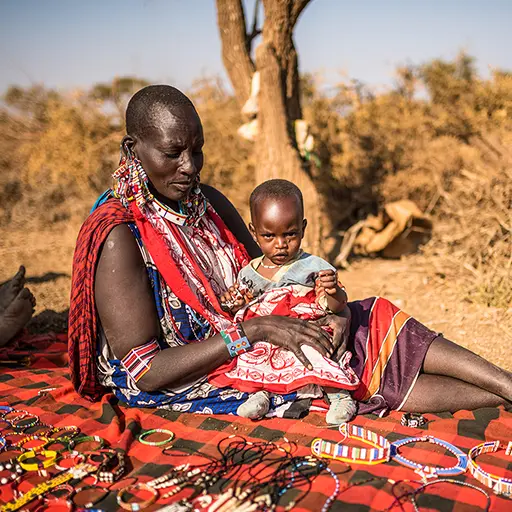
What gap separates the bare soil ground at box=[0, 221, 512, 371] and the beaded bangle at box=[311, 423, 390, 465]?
6.76ft

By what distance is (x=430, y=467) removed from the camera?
2244 millimetres

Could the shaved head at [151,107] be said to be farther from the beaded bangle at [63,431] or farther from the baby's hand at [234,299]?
the beaded bangle at [63,431]

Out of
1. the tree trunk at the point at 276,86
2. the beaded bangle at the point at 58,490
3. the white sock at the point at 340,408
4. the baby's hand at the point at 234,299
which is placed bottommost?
the beaded bangle at the point at 58,490

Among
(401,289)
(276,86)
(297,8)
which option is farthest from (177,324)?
Result: (297,8)

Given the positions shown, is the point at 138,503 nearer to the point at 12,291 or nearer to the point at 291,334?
the point at 291,334

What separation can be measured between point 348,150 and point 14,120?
793 cm

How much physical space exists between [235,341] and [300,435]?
51 centimetres

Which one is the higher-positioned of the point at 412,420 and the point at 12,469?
the point at 412,420

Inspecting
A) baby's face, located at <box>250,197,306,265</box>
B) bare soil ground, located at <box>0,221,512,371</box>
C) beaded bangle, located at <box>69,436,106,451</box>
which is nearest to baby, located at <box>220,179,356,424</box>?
baby's face, located at <box>250,197,306,265</box>

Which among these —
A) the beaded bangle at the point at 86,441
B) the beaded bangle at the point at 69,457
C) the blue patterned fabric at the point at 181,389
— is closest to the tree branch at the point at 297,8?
the blue patterned fabric at the point at 181,389

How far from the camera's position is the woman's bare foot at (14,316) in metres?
3.96

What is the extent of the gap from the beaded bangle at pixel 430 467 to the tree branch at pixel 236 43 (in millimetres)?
4903

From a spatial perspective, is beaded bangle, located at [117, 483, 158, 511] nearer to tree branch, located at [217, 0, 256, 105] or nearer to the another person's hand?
the another person's hand

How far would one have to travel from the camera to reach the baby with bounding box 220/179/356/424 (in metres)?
2.69
